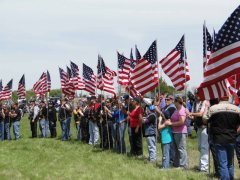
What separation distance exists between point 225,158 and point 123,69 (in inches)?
415

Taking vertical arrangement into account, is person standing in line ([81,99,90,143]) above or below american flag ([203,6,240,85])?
below

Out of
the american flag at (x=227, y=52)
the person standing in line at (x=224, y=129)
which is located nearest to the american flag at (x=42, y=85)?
the american flag at (x=227, y=52)

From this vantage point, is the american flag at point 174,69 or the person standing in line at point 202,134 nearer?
the person standing in line at point 202,134

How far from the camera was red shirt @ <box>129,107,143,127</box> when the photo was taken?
15.8m

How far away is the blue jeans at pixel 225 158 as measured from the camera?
984 centimetres

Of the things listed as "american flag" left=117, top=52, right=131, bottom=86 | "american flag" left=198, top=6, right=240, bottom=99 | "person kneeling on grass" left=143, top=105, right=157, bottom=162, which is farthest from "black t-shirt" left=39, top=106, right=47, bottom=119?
"american flag" left=198, top=6, right=240, bottom=99

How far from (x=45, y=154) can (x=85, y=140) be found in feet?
14.8

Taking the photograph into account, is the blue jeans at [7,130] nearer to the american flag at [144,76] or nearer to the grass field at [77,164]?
the grass field at [77,164]

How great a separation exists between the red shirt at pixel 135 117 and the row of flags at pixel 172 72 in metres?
0.60

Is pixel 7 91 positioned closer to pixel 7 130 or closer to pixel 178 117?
pixel 7 130

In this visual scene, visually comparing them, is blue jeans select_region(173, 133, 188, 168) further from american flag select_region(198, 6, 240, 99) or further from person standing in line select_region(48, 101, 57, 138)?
person standing in line select_region(48, 101, 57, 138)

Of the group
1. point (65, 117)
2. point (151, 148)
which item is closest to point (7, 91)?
point (65, 117)

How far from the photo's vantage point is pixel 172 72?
53.9ft

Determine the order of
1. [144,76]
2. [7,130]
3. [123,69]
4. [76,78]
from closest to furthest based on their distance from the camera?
[144,76], [123,69], [76,78], [7,130]
